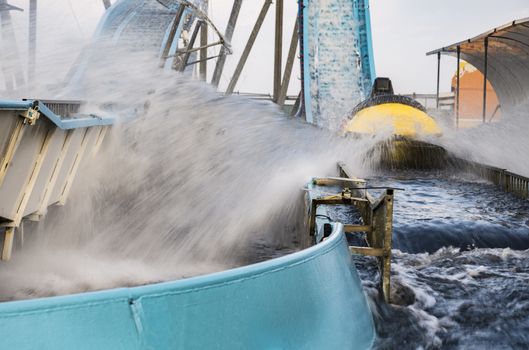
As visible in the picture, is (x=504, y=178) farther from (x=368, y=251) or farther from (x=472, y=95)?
(x=472, y=95)

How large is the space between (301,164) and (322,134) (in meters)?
4.13

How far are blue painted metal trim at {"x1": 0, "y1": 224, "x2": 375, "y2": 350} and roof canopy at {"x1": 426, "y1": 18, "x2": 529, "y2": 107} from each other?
41.9 feet

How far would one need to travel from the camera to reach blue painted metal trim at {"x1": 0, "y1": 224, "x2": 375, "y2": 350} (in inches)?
72.6

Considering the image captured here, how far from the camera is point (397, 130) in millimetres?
12875

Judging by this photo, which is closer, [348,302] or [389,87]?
[348,302]

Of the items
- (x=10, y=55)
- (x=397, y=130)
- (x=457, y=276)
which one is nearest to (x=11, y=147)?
(x=457, y=276)

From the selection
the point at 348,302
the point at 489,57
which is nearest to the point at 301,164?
the point at 348,302

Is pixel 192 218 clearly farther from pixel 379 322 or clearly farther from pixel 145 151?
pixel 379 322

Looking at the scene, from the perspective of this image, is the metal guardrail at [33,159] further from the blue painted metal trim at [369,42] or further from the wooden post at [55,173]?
the blue painted metal trim at [369,42]

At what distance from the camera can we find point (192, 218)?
7078 mm

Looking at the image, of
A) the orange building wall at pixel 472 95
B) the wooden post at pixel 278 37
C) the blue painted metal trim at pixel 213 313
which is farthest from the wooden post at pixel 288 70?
the blue painted metal trim at pixel 213 313

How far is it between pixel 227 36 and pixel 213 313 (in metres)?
20.2

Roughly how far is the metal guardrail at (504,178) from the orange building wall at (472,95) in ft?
60.0

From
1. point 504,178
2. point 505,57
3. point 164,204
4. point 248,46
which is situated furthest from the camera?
point 248,46
